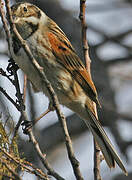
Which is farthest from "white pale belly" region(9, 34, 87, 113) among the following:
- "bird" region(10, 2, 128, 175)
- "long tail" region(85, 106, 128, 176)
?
"long tail" region(85, 106, 128, 176)

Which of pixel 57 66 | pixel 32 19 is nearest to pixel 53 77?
pixel 57 66

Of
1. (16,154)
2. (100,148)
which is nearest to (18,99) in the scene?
(16,154)

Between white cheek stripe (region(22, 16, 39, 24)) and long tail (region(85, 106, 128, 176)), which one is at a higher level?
white cheek stripe (region(22, 16, 39, 24))

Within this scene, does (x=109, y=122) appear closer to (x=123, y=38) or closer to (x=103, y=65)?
(x=103, y=65)

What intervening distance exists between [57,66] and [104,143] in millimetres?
796

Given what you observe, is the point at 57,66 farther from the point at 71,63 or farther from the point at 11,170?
the point at 11,170

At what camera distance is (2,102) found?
4.74m

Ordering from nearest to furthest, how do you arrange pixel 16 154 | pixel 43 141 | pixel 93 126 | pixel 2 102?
1. pixel 16 154
2. pixel 93 126
3. pixel 2 102
4. pixel 43 141

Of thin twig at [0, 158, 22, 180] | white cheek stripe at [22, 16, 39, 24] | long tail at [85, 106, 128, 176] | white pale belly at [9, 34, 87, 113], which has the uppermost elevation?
white cheek stripe at [22, 16, 39, 24]

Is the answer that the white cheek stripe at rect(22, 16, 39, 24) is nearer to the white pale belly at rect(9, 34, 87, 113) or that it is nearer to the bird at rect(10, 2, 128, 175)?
the bird at rect(10, 2, 128, 175)

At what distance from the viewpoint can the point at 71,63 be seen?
394 cm

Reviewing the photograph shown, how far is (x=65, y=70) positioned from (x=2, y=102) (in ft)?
3.97

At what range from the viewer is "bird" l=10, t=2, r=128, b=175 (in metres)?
3.47

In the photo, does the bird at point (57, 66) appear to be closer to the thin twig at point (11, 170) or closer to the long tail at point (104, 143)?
the long tail at point (104, 143)
